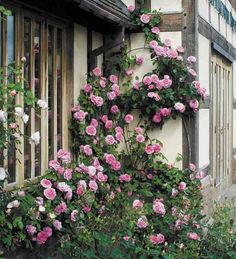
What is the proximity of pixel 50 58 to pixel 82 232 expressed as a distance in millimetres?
1657

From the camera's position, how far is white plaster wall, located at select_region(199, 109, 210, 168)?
7465mm

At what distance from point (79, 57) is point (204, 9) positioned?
2.29 meters

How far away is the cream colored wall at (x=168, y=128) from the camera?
23.2 ft

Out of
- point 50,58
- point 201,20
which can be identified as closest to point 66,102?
point 50,58

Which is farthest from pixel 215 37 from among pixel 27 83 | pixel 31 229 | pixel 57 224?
pixel 31 229

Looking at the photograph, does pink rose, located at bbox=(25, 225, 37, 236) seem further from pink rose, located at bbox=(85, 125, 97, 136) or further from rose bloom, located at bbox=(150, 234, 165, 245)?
pink rose, located at bbox=(85, 125, 97, 136)

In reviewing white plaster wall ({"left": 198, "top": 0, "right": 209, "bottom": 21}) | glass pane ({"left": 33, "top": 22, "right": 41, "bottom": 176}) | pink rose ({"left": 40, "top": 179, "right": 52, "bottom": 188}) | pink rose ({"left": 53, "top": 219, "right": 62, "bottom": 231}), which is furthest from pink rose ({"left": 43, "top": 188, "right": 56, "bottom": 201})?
white plaster wall ({"left": 198, "top": 0, "right": 209, "bottom": 21})

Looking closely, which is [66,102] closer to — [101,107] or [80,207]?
[101,107]

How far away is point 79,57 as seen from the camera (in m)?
6.20

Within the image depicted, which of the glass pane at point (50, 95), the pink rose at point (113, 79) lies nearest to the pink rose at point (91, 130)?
the glass pane at point (50, 95)

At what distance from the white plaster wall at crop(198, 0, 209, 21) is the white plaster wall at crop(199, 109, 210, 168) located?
1196 millimetres

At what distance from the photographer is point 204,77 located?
25.4ft

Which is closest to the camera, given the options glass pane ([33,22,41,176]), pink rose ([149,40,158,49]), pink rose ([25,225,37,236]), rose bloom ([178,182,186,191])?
pink rose ([25,225,37,236])

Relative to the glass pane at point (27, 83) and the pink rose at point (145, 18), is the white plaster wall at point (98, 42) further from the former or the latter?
the glass pane at point (27, 83)
